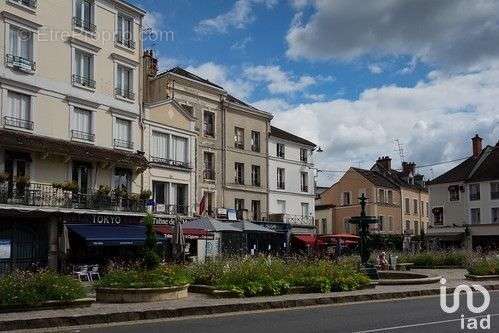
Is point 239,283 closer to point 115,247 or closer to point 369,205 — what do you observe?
point 115,247

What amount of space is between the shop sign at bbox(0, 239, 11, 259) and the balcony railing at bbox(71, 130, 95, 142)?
6.48 meters

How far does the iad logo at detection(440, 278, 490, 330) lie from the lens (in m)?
12.5

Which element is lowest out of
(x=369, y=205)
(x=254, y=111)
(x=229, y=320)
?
(x=229, y=320)

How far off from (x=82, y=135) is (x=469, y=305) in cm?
2290

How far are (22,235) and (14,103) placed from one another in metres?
6.14

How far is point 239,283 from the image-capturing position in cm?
1894

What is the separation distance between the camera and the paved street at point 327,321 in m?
12.3

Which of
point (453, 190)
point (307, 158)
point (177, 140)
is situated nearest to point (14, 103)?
point (177, 140)

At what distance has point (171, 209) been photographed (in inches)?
1534

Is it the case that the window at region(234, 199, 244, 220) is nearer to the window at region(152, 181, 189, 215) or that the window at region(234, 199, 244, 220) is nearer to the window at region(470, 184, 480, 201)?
the window at region(152, 181, 189, 215)

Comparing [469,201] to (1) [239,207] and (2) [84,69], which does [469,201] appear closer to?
(1) [239,207]

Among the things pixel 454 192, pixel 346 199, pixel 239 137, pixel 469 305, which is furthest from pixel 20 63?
pixel 454 192

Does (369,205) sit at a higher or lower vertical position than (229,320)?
higher

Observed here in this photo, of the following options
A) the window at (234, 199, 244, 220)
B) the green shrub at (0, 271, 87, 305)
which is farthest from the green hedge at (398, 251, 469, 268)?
the green shrub at (0, 271, 87, 305)
